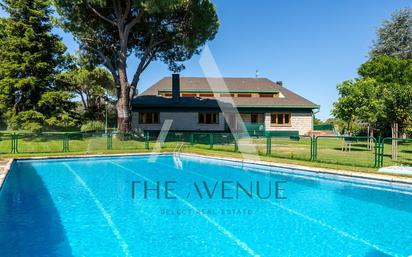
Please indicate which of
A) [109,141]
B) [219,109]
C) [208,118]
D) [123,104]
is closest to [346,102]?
[219,109]

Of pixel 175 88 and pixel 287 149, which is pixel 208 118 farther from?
pixel 287 149

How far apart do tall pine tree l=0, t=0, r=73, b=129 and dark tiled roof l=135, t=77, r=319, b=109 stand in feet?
35.9

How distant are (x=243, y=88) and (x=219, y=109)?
630 centimetres

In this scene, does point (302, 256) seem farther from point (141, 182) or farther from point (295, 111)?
point (295, 111)

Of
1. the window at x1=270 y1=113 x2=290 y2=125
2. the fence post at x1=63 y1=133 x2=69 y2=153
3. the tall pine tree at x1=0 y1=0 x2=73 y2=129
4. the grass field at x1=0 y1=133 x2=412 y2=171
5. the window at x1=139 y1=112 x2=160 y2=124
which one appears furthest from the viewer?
the window at x1=270 y1=113 x2=290 y2=125

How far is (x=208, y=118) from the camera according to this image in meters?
34.5

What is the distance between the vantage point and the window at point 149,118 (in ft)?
109

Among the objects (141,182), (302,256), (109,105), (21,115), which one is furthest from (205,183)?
(109,105)

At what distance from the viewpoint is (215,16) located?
2706cm

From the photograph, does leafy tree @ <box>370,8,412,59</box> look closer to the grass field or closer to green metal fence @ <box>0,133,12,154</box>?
the grass field

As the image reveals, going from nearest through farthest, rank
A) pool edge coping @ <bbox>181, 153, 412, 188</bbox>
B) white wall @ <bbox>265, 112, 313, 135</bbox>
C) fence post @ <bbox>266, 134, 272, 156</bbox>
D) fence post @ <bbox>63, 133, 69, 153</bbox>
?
pool edge coping @ <bbox>181, 153, 412, 188</bbox> < fence post @ <bbox>266, 134, 272, 156</bbox> < fence post @ <bbox>63, 133, 69, 153</bbox> < white wall @ <bbox>265, 112, 313, 135</bbox>

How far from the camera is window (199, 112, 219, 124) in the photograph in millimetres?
34281

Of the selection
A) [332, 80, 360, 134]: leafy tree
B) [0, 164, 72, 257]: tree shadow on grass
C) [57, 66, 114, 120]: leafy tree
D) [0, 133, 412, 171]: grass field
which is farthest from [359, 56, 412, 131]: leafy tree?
[57, 66, 114, 120]: leafy tree

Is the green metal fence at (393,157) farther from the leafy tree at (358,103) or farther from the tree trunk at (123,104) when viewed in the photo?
the tree trunk at (123,104)
